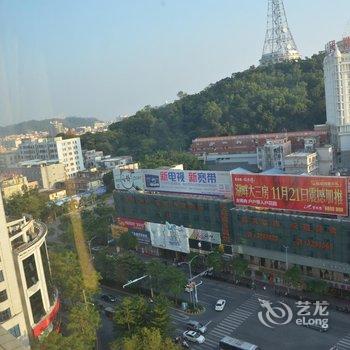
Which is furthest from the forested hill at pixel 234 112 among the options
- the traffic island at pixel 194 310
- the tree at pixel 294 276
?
the traffic island at pixel 194 310

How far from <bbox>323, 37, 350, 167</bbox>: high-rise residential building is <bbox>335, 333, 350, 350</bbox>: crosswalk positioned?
10319 millimetres

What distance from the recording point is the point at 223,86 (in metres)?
25.1

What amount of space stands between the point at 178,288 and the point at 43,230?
2.25 metres

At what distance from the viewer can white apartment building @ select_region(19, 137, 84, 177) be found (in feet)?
70.5

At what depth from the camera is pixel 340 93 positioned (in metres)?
15.9

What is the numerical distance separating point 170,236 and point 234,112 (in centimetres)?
1375

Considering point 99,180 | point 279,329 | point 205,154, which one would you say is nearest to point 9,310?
point 279,329

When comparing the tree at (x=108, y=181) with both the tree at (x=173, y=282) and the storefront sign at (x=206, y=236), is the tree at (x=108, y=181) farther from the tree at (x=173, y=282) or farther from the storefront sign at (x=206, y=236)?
the tree at (x=173, y=282)

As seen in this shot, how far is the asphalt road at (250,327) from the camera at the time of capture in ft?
19.6

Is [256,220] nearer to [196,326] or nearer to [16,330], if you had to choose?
[196,326]

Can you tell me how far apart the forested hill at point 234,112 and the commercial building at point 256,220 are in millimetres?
11804

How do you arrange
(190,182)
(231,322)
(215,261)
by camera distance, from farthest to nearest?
(190,182), (215,261), (231,322)

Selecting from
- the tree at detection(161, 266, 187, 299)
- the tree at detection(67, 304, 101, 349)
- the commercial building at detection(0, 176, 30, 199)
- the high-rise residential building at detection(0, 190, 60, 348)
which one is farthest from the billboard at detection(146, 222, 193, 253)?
the commercial building at detection(0, 176, 30, 199)

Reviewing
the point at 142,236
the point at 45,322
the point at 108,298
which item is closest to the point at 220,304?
the point at 108,298
